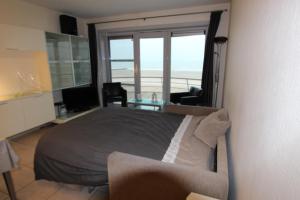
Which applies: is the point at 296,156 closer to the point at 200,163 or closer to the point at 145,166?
the point at 145,166

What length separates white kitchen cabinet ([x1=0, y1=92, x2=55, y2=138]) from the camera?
2732 mm

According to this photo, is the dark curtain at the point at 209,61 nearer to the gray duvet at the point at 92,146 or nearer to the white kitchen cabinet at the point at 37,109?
the gray duvet at the point at 92,146

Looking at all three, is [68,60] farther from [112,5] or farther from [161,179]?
[161,179]

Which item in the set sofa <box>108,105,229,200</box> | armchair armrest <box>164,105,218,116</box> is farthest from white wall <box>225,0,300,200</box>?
armchair armrest <box>164,105,218,116</box>

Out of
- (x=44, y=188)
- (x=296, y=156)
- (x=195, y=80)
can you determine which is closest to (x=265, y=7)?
(x=296, y=156)

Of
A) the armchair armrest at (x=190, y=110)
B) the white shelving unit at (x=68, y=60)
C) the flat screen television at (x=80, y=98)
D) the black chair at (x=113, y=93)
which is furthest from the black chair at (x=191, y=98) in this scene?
the white shelving unit at (x=68, y=60)

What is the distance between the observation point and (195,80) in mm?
4301

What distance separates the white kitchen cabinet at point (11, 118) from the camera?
270 cm

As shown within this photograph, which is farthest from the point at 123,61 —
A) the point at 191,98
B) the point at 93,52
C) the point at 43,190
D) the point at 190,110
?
the point at 43,190

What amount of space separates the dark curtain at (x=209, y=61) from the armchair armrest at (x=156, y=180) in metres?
2.83

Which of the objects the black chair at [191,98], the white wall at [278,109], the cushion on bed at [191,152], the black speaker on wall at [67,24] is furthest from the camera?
the black speaker on wall at [67,24]

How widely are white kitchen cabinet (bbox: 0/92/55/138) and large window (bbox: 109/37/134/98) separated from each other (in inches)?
78.1

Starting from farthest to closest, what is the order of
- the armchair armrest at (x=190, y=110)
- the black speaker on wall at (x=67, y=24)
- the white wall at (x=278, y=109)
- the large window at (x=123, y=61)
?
the large window at (x=123, y=61)
the black speaker on wall at (x=67, y=24)
the armchair armrest at (x=190, y=110)
the white wall at (x=278, y=109)

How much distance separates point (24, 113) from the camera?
3.00 metres
